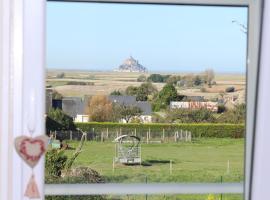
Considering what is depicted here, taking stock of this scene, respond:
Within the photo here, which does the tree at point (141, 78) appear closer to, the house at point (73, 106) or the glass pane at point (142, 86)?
the glass pane at point (142, 86)

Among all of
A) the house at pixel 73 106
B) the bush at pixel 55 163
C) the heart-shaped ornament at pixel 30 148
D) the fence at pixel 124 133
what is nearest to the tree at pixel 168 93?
the fence at pixel 124 133

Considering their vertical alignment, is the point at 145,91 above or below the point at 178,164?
above

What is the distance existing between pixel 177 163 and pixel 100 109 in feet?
1.11

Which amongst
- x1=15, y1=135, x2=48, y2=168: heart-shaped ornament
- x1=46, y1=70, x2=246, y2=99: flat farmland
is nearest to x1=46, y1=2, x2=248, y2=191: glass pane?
x1=46, y1=70, x2=246, y2=99: flat farmland

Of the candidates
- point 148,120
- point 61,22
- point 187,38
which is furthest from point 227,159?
point 61,22

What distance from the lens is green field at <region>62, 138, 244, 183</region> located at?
175cm

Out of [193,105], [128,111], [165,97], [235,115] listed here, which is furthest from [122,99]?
[235,115]

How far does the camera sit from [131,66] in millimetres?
1732

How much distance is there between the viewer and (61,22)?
5.53 ft

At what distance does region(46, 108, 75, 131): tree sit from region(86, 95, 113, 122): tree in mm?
73

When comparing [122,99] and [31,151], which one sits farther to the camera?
[122,99]

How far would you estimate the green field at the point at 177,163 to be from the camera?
1.75 meters

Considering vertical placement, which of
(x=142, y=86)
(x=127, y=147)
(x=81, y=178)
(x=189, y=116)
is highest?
(x=142, y=86)

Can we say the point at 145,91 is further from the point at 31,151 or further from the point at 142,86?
the point at 31,151
